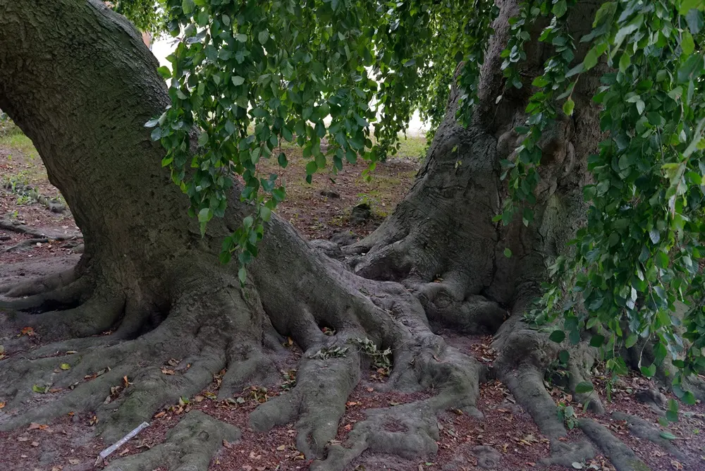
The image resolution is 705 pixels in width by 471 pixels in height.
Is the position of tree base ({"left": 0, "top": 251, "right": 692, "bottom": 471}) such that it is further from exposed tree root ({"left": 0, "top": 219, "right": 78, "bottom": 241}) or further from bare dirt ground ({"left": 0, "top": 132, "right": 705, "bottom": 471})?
exposed tree root ({"left": 0, "top": 219, "right": 78, "bottom": 241})

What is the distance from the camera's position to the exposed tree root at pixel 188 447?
265 centimetres

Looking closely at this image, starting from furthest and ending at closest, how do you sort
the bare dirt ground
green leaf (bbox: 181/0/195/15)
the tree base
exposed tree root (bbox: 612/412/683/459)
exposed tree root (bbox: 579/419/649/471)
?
exposed tree root (bbox: 612/412/683/459)
exposed tree root (bbox: 579/419/649/471)
the tree base
the bare dirt ground
green leaf (bbox: 181/0/195/15)

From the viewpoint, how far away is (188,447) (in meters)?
2.78

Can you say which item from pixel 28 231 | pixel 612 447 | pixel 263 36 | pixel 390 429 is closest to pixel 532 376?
pixel 612 447

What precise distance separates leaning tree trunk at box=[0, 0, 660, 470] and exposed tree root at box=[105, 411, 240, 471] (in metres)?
0.02

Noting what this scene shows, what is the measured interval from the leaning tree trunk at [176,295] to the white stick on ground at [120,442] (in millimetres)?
57

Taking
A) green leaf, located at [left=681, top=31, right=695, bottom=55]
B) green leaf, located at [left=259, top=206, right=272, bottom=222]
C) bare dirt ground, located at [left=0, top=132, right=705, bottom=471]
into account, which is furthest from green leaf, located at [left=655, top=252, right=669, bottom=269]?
bare dirt ground, located at [left=0, top=132, right=705, bottom=471]

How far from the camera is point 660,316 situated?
1846 millimetres

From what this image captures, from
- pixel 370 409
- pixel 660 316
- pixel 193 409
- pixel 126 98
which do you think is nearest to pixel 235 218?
pixel 126 98

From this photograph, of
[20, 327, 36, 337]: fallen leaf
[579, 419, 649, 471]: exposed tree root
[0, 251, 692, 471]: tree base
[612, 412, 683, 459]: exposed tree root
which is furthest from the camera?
[20, 327, 36, 337]: fallen leaf

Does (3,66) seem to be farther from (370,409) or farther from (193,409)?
(370,409)

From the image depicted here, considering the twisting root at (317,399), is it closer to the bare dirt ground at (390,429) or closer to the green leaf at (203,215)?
the bare dirt ground at (390,429)

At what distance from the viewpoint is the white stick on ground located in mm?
2729

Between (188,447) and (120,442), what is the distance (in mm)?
345
